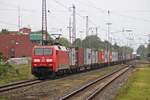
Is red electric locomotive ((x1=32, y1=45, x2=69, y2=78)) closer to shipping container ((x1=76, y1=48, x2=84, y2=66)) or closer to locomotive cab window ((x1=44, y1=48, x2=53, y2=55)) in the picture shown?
locomotive cab window ((x1=44, y1=48, x2=53, y2=55))

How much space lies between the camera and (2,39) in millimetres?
114062

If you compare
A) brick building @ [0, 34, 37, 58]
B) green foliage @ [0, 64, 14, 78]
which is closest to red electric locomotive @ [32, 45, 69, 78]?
green foliage @ [0, 64, 14, 78]

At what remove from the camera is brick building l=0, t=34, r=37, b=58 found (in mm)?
112250

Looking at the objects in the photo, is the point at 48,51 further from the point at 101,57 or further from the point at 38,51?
the point at 101,57

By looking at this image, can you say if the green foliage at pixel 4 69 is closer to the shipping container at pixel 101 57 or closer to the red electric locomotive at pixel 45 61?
the red electric locomotive at pixel 45 61

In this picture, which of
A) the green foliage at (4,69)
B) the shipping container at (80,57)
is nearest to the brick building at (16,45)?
the shipping container at (80,57)

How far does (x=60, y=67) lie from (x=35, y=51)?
9.52 ft

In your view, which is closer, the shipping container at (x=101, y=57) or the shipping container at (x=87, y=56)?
the shipping container at (x=87, y=56)

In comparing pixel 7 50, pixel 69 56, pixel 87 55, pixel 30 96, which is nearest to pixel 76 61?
pixel 69 56

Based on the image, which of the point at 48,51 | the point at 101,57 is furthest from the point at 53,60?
the point at 101,57

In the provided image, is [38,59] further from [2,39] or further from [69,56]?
[2,39]

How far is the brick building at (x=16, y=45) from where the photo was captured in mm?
112250

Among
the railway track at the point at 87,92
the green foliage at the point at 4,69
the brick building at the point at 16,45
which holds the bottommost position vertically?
the railway track at the point at 87,92

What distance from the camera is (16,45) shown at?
112625 millimetres
